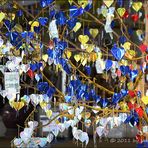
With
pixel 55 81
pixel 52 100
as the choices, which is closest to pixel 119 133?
pixel 55 81

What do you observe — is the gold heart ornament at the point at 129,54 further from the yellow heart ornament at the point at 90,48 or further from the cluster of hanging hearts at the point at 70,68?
the yellow heart ornament at the point at 90,48

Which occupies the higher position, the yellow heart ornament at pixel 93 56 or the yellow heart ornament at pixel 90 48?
the yellow heart ornament at pixel 90 48

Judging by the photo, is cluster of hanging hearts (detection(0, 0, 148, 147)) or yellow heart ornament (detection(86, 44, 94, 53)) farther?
yellow heart ornament (detection(86, 44, 94, 53))

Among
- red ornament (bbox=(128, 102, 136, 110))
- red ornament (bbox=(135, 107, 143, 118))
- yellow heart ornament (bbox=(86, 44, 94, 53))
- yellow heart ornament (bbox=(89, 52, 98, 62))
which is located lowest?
red ornament (bbox=(135, 107, 143, 118))

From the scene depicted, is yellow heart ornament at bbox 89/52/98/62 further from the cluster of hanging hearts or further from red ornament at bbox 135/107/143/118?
red ornament at bbox 135/107/143/118

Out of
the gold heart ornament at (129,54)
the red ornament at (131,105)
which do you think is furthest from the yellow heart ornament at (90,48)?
the red ornament at (131,105)

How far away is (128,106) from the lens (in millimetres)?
3336

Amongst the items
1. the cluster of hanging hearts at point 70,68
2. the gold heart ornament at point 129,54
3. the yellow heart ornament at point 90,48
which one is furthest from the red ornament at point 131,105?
the yellow heart ornament at point 90,48

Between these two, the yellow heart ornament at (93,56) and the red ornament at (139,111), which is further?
the yellow heart ornament at (93,56)

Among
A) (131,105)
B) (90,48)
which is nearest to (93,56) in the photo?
(90,48)

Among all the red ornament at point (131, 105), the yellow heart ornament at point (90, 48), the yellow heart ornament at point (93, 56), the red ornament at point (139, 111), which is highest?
the yellow heart ornament at point (90, 48)

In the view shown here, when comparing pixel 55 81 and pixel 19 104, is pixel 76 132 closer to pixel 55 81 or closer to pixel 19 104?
pixel 19 104

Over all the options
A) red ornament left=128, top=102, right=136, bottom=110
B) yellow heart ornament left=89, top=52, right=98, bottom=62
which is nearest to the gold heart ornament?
yellow heart ornament left=89, top=52, right=98, bottom=62

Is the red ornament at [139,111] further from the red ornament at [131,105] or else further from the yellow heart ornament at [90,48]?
the yellow heart ornament at [90,48]
